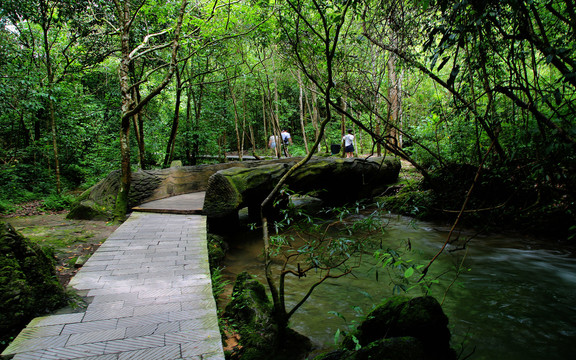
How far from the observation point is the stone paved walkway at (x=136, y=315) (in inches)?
84.0

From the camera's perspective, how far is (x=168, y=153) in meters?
12.4

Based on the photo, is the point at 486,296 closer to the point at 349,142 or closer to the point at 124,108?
the point at 124,108

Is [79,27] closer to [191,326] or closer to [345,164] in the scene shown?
[345,164]

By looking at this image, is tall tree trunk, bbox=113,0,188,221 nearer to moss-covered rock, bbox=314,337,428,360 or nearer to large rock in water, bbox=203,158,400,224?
large rock in water, bbox=203,158,400,224

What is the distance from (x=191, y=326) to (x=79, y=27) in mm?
11618

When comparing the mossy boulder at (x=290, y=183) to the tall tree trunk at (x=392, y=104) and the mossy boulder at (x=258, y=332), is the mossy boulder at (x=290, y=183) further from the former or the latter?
the mossy boulder at (x=258, y=332)

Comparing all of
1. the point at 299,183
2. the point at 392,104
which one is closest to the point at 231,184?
the point at 299,183

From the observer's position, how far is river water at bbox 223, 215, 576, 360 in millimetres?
3359

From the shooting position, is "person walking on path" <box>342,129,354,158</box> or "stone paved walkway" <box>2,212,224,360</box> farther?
"person walking on path" <box>342,129,354,158</box>

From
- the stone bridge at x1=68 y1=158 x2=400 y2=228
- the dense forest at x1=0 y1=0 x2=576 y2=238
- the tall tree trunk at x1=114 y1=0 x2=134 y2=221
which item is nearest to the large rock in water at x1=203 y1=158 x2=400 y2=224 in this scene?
the stone bridge at x1=68 y1=158 x2=400 y2=228

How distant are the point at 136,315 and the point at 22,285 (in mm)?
981

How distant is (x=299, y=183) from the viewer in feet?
26.7

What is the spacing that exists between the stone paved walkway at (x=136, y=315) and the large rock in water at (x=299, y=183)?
6.10 feet

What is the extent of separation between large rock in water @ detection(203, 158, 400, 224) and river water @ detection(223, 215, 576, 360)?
1.12 meters
